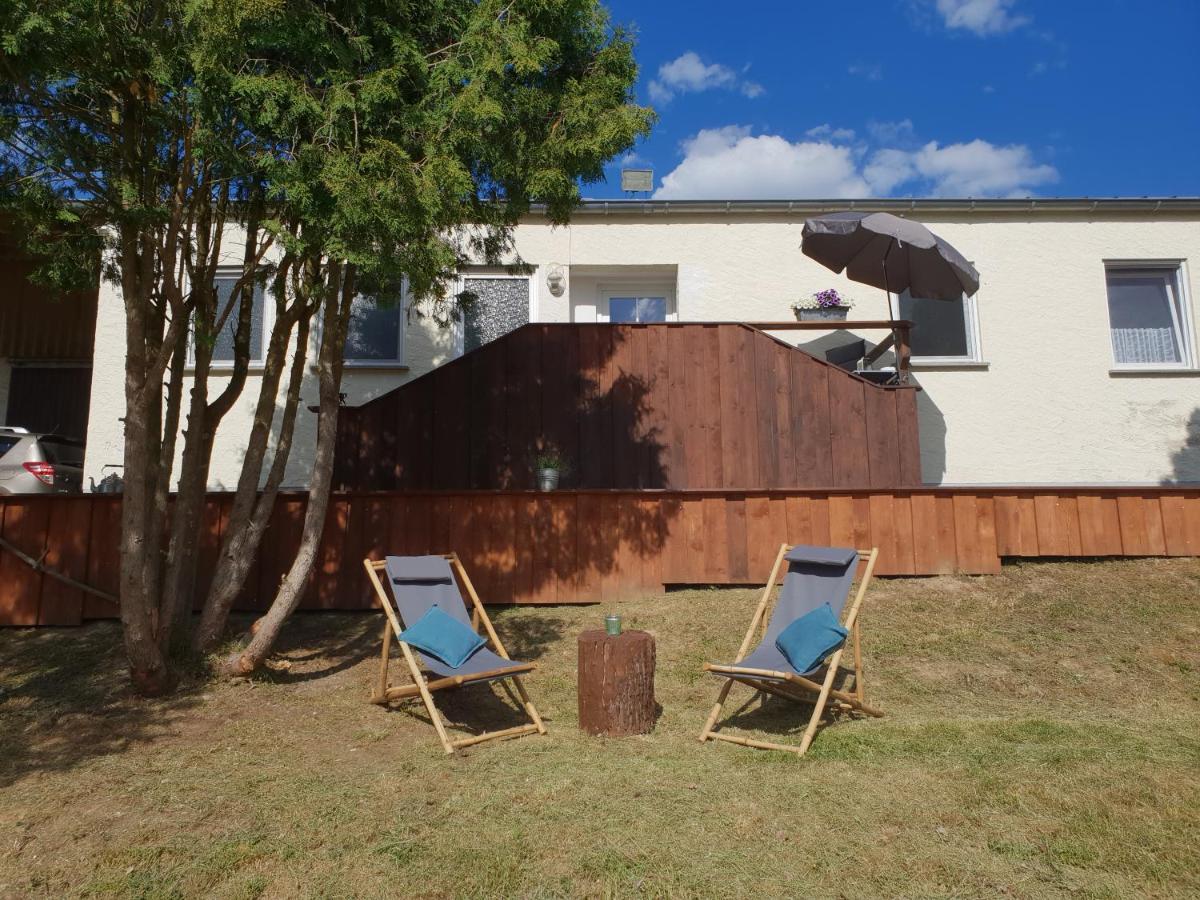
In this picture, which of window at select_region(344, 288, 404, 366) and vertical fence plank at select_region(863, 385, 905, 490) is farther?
window at select_region(344, 288, 404, 366)

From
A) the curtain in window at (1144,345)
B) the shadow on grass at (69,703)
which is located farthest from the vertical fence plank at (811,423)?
the shadow on grass at (69,703)

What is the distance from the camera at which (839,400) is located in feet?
26.6

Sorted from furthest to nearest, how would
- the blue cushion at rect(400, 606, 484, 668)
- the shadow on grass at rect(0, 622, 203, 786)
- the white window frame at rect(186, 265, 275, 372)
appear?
the white window frame at rect(186, 265, 275, 372), the blue cushion at rect(400, 606, 484, 668), the shadow on grass at rect(0, 622, 203, 786)

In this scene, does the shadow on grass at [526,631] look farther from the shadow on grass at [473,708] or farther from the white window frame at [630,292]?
the white window frame at [630,292]

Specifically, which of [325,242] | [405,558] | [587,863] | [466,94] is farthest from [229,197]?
[587,863]

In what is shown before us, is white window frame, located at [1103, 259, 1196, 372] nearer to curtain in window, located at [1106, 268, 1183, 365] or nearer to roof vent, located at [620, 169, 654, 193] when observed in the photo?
curtain in window, located at [1106, 268, 1183, 365]

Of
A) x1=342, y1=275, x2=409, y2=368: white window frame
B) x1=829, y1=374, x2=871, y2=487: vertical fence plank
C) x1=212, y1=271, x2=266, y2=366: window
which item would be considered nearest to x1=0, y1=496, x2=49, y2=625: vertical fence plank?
x1=212, y1=271, x2=266, y2=366: window

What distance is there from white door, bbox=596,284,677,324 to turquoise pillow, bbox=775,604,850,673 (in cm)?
640

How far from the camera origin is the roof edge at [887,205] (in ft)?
33.4

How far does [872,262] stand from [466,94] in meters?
5.60

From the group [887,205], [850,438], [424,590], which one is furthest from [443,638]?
[887,205]

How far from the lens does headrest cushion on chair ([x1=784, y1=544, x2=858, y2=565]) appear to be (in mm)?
5332

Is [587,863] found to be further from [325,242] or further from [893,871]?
[325,242]

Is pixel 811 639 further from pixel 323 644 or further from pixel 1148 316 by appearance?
pixel 1148 316
